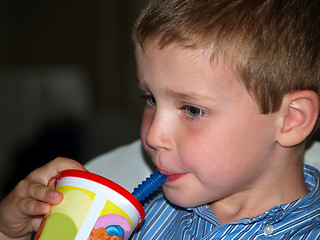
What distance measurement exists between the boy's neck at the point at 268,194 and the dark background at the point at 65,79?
180 cm

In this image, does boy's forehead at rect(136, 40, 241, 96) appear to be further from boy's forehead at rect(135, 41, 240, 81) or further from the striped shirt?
the striped shirt

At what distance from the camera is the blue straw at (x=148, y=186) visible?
941mm

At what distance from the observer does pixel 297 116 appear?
97 centimetres

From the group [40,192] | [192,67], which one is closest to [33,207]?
[40,192]

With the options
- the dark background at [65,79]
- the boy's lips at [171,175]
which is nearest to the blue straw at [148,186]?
the boy's lips at [171,175]

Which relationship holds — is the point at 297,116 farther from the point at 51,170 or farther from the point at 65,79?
the point at 65,79

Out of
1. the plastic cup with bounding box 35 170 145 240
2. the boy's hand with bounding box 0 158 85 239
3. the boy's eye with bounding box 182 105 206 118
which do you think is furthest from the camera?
the boy's hand with bounding box 0 158 85 239

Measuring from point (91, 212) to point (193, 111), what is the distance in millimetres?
253

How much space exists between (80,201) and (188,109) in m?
0.25

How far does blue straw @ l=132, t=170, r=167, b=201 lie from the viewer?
0.94 meters

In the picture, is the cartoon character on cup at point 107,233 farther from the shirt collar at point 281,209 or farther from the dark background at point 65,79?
the dark background at point 65,79

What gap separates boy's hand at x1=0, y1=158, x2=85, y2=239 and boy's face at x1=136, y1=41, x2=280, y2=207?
0.64 feet

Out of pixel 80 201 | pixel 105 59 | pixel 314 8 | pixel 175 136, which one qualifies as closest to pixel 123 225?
pixel 80 201

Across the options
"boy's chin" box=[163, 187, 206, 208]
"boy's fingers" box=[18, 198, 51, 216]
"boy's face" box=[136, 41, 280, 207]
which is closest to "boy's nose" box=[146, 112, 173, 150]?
"boy's face" box=[136, 41, 280, 207]
